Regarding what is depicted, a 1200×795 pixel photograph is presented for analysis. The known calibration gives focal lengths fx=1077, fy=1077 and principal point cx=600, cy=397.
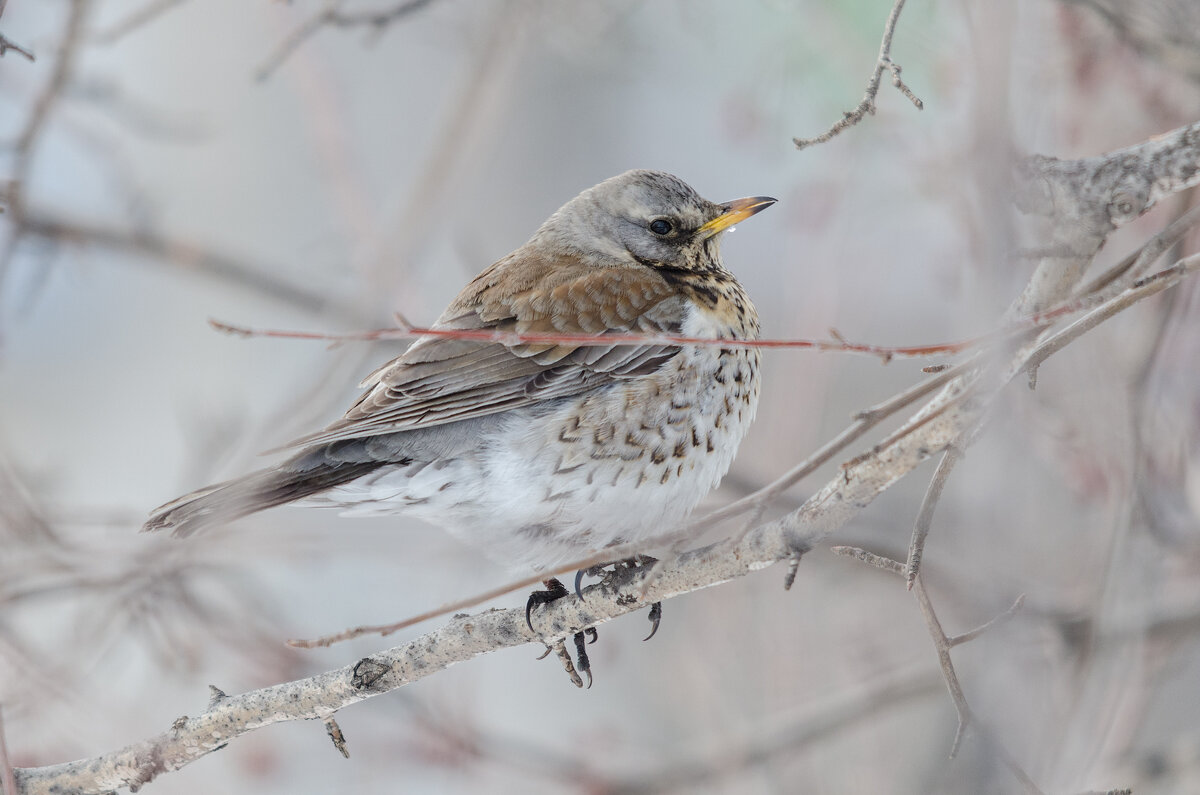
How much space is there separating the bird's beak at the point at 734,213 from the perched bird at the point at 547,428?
0.14m

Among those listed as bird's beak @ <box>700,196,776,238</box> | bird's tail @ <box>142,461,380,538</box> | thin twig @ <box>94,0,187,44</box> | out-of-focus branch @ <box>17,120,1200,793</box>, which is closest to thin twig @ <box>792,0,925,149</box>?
out-of-focus branch @ <box>17,120,1200,793</box>

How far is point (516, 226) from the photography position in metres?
5.86

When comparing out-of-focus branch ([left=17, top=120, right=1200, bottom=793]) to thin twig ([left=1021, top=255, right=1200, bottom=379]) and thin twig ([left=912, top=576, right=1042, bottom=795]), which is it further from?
thin twig ([left=1021, top=255, right=1200, bottom=379])

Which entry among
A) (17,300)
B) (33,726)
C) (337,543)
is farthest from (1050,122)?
(33,726)

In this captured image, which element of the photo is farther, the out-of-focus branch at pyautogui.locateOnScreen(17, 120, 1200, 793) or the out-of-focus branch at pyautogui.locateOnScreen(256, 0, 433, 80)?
Answer: the out-of-focus branch at pyautogui.locateOnScreen(256, 0, 433, 80)

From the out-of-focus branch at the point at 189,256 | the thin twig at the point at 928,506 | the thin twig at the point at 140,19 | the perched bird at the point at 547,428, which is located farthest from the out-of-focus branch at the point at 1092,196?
the out-of-focus branch at the point at 189,256

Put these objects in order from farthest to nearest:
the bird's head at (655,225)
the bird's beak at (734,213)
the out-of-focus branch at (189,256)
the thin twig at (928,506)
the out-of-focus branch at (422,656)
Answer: the out-of-focus branch at (189,256) → the bird's head at (655,225) → the bird's beak at (734,213) → the out-of-focus branch at (422,656) → the thin twig at (928,506)

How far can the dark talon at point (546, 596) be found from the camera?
232 centimetres

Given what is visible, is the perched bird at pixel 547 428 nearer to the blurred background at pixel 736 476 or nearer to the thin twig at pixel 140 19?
the blurred background at pixel 736 476

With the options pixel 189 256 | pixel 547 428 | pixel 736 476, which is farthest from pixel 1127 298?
pixel 189 256

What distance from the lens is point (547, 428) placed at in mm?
2555

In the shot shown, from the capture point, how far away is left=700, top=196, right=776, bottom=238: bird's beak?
286 centimetres

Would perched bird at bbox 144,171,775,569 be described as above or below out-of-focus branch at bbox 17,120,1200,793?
above

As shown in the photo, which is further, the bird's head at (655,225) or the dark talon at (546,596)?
the bird's head at (655,225)
